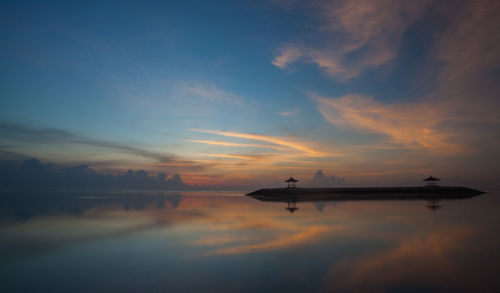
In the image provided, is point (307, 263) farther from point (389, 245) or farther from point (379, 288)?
point (389, 245)

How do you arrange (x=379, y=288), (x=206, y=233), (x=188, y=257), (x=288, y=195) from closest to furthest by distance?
(x=379, y=288) → (x=188, y=257) → (x=206, y=233) → (x=288, y=195)

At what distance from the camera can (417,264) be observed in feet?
42.8

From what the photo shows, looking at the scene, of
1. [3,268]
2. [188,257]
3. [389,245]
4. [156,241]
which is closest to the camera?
[3,268]

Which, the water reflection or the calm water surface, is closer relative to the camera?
the calm water surface

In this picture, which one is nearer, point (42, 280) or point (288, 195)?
point (42, 280)

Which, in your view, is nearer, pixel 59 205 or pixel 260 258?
pixel 260 258

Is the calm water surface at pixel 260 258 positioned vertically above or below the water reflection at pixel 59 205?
above

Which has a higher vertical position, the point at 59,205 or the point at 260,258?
the point at 260,258

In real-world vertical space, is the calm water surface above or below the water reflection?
above

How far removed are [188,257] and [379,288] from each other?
10181 millimetres

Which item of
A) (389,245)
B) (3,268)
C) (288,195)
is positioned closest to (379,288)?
(389,245)

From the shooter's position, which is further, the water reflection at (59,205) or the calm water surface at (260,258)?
the water reflection at (59,205)

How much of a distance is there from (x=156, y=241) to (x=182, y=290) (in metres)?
10.3

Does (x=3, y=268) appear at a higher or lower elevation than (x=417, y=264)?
lower
